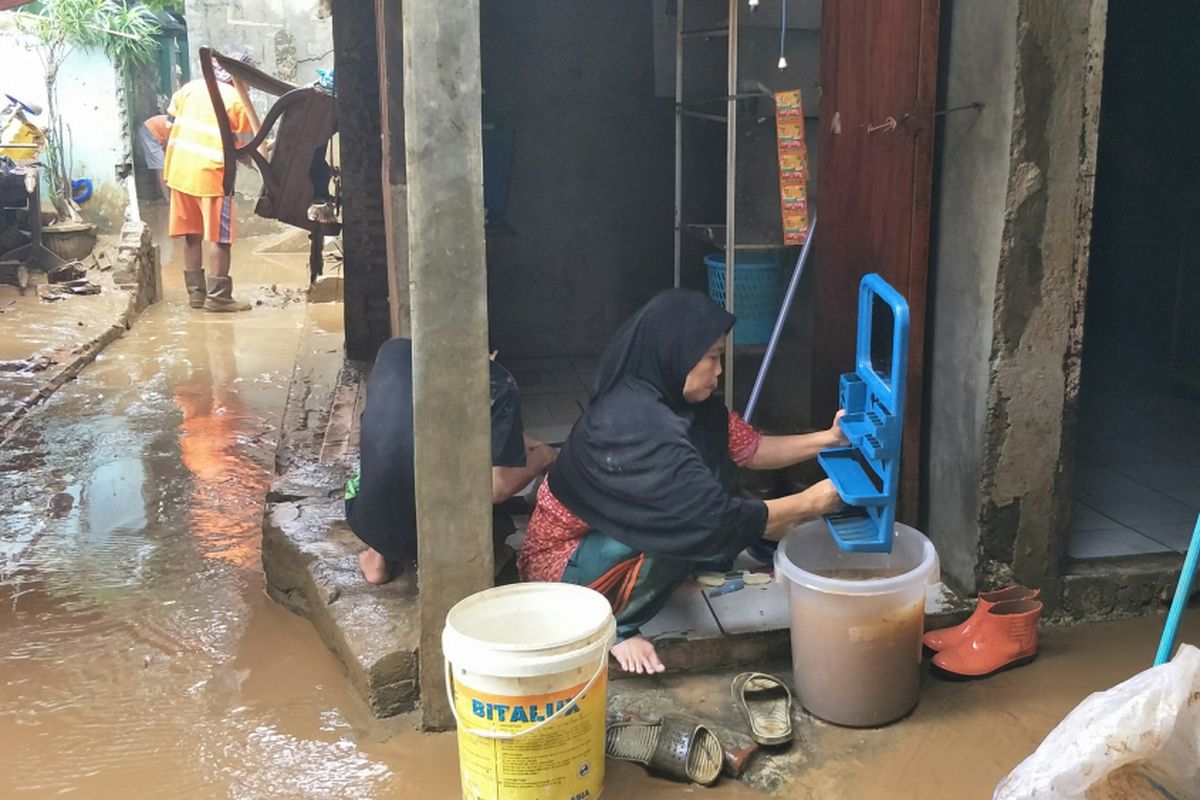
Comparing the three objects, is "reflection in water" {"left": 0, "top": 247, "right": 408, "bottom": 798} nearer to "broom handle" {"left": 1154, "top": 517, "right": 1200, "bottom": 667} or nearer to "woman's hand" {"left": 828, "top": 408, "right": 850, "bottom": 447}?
"woman's hand" {"left": 828, "top": 408, "right": 850, "bottom": 447}

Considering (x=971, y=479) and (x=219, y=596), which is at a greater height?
(x=971, y=479)

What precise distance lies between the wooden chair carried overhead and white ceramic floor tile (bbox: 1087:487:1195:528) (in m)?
5.53

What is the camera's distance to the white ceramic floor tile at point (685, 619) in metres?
3.42

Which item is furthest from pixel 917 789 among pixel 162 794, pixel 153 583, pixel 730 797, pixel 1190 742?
pixel 153 583

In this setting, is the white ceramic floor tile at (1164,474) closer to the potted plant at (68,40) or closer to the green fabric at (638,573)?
the green fabric at (638,573)

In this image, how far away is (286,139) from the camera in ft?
24.7

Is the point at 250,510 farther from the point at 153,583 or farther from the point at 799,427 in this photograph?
the point at 799,427

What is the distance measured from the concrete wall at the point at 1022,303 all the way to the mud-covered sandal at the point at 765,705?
0.88 meters

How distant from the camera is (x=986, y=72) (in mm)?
3371

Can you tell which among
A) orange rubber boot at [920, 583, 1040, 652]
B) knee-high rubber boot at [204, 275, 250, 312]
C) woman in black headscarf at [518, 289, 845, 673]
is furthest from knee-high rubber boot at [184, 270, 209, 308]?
orange rubber boot at [920, 583, 1040, 652]

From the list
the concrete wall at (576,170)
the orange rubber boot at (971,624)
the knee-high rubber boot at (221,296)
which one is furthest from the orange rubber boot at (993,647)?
the knee-high rubber boot at (221,296)

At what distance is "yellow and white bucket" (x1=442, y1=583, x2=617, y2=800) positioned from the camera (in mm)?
2562

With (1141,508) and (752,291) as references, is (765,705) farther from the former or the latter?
(752,291)

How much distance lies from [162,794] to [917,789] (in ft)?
6.73
